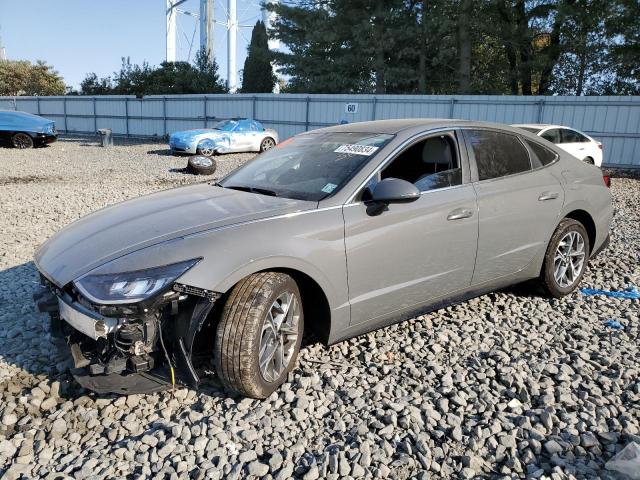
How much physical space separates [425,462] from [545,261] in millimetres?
2574

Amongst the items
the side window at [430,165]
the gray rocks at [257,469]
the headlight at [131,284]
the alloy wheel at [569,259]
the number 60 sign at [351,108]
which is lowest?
the gray rocks at [257,469]

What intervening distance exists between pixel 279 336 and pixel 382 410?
0.70 metres

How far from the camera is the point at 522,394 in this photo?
303 centimetres

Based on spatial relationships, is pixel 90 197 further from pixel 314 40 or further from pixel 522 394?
pixel 314 40

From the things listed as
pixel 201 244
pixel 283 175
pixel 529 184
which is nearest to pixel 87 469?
pixel 201 244

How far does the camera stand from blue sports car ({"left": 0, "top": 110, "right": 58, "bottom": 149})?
60.5ft

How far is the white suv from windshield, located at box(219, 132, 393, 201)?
29.7ft

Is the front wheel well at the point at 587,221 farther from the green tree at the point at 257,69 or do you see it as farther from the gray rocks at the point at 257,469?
the green tree at the point at 257,69

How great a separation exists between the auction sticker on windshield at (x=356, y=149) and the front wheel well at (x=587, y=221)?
2.15 m

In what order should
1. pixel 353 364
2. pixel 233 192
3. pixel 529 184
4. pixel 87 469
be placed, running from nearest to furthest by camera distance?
1. pixel 87 469
2. pixel 353 364
3. pixel 233 192
4. pixel 529 184

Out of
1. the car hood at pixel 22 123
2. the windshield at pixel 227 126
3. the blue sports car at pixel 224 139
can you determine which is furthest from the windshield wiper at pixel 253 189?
the car hood at pixel 22 123

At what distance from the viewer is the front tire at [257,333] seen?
107 inches

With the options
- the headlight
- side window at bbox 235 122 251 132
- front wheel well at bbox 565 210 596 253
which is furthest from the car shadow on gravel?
side window at bbox 235 122 251 132

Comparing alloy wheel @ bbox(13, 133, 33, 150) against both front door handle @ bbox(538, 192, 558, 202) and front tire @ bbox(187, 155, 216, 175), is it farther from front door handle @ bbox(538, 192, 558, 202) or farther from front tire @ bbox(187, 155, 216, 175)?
front door handle @ bbox(538, 192, 558, 202)
